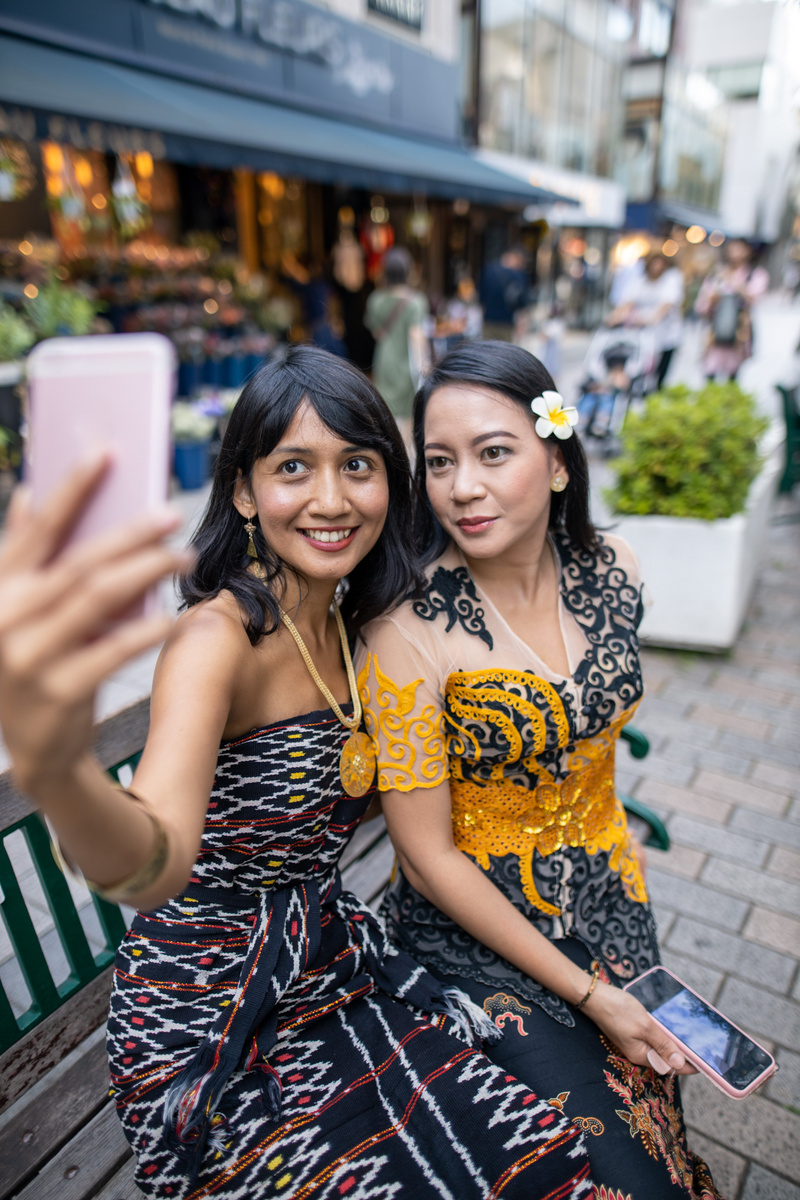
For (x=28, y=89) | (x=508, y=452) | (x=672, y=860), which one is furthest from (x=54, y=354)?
(x=28, y=89)

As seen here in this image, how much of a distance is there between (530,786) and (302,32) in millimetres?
9886

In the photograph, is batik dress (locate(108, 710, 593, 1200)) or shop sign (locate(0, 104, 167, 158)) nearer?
batik dress (locate(108, 710, 593, 1200))

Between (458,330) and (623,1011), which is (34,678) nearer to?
(623,1011)

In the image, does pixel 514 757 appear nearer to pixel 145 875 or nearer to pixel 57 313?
pixel 145 875

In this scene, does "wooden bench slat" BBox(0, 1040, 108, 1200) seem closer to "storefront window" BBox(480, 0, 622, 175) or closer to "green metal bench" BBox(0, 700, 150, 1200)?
"green metal bench" BBox(0, 700, 150, 1200)

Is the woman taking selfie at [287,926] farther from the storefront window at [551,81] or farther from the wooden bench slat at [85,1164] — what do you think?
the storefront window at [551,81]

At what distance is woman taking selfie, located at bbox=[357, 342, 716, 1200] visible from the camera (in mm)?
1624

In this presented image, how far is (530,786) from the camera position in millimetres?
1781

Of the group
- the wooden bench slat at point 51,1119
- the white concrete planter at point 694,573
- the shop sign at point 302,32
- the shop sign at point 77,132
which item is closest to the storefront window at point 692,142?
the shop sign at point 302,32

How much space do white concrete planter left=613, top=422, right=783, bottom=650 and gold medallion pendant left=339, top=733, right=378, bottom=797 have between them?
9.66 ft

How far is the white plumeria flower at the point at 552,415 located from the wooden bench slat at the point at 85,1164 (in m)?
1.76

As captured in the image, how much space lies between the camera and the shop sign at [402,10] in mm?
10133

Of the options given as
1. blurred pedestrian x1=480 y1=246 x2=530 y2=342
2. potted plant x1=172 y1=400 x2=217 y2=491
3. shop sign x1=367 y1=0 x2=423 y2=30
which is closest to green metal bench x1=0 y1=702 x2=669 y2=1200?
potted plant x1=172 y1=400 x2=217 y2=491

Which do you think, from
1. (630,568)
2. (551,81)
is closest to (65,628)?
(630,568)
